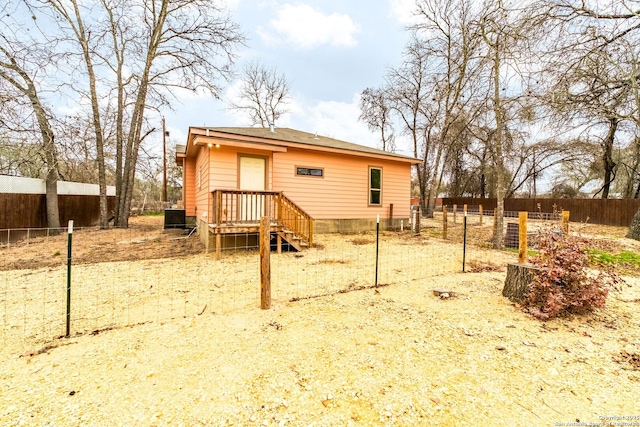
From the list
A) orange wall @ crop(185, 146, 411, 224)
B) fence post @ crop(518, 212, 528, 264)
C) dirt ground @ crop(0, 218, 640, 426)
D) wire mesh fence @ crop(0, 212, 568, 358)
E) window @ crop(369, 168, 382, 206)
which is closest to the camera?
dirt ground @ crop(0, 218, 640, 426)

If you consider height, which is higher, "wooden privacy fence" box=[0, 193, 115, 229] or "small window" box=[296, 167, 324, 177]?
"small window" box=[296, 167, 324, 177]

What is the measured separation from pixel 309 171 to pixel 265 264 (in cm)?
640

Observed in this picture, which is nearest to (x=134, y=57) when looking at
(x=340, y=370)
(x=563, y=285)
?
(x=340, y=370)

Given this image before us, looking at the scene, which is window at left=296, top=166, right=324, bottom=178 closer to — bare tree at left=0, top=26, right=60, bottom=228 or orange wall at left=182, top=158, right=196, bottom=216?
orange wall at left=182, top=158, right=196, bottom=216

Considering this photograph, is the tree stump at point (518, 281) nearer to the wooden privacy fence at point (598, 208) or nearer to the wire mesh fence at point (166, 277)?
the wire mesh fence at point (166, 277)

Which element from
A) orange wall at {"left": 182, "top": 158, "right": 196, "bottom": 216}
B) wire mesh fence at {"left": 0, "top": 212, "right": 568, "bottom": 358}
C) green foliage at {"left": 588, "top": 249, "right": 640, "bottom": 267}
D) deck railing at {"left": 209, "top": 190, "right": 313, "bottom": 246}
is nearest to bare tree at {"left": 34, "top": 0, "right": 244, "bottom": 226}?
orange wall at {"left": 182, "top": 158, "right": 196, "bottom": 216}

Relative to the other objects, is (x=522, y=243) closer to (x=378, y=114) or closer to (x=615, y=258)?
(x=615, y=258)

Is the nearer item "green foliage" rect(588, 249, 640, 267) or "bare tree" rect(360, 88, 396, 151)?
"green foliage" rect(588, 249, 640, 267)

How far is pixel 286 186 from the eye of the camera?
29.3 ft

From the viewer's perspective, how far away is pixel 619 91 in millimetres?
7957

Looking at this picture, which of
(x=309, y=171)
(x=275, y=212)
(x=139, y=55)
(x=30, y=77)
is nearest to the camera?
(x=275, y=212)

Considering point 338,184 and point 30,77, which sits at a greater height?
point 30,77

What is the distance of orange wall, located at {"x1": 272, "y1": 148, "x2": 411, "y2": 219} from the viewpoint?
8984 millimetres

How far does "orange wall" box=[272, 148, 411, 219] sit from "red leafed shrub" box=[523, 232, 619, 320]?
6786 millimetres
